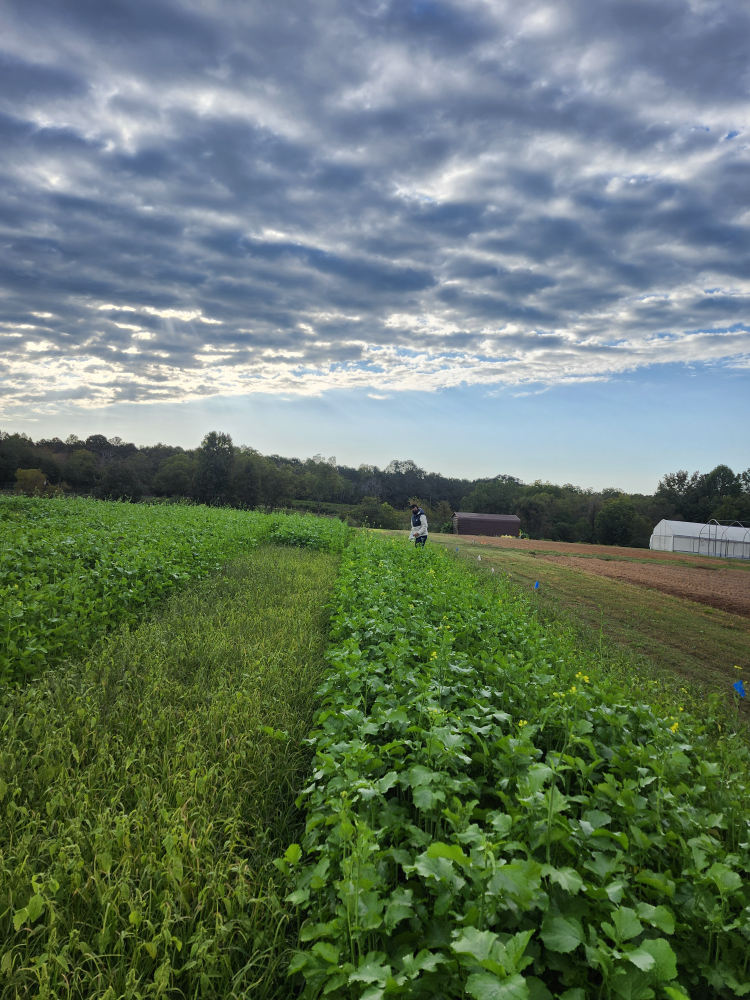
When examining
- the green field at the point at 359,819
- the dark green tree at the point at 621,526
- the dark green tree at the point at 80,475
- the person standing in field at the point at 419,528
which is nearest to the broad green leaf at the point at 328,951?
the green field at the point at 359,819

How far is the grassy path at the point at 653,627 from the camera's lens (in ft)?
23.7

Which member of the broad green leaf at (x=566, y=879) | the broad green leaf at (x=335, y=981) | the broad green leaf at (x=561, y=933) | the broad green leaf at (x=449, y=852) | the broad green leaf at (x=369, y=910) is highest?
the broad green leaf at (x=449, y=852)

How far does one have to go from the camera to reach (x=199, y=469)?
2457 inches

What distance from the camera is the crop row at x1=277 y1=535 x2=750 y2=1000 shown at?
1.94m

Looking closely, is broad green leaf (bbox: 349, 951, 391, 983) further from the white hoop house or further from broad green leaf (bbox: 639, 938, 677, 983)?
the white hoop house

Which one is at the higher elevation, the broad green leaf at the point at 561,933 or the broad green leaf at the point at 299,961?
the broad green leaf at the point at 561,933

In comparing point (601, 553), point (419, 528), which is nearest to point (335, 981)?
point (419, 528)

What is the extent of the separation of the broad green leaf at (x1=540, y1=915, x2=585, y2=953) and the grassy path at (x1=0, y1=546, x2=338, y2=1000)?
47.4 inches

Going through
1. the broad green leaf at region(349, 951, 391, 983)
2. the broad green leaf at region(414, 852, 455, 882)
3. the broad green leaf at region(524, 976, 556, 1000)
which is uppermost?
the broad green leaf at region(414, 852, 455, 882)

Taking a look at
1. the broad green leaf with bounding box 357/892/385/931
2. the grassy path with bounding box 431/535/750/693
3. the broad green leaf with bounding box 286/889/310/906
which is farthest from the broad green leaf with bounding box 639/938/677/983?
the grassy path with bounding box 431/535/750/693

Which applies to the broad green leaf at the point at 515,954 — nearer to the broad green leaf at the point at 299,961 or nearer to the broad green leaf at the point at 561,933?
the broad green leaf at the point at 561,933

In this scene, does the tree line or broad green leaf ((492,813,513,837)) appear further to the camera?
the tree line

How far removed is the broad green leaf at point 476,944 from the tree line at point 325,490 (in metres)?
44.0

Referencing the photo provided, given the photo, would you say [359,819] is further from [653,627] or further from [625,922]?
[653,627]
